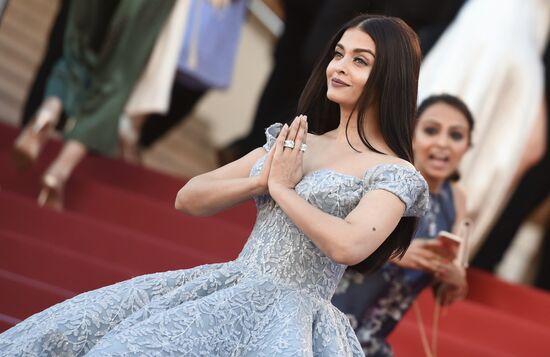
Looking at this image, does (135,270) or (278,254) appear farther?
(135,270)

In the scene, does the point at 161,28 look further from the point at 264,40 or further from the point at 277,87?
the point at 264,40

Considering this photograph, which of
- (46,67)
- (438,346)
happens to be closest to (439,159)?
(438,346)

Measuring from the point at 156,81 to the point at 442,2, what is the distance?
1557 millimetres

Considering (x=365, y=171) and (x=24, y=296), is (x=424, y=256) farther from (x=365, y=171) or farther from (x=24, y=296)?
(x=24, y=296)

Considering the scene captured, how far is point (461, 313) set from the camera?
5.82m

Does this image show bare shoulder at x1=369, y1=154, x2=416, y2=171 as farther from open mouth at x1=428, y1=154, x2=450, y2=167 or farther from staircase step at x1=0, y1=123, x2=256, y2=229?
staircase step at x1=0, y1=123, x2=256, y2=229

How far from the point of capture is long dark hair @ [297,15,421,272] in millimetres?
3344

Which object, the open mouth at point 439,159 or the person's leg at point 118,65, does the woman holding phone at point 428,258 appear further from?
the person's leg at point 118,65

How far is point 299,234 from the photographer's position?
3.34 m

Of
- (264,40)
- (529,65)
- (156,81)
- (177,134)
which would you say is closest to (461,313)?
(529,65)

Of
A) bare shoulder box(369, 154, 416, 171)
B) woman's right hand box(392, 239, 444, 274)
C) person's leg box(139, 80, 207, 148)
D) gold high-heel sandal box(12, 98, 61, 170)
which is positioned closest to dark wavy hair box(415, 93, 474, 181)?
woman's right hand box(392, 239, 444, 274)

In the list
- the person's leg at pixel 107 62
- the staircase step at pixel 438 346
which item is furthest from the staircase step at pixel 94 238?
the staircase step at pixel 438 346

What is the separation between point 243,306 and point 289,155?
14.6 inches

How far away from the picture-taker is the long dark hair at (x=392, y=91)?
334 cm
